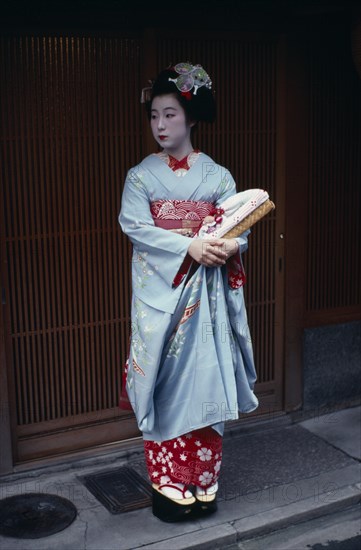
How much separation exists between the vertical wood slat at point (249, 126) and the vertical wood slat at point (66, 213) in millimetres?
568

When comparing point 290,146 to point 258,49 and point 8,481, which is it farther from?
point 8,481

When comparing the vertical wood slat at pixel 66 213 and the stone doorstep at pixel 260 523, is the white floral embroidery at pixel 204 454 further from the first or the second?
the vertical wood slat at pixel 66 213

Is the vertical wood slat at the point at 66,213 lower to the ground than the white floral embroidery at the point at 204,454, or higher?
higher

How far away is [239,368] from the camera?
5277mm

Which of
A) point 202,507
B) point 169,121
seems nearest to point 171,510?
point 202,507

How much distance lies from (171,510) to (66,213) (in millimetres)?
2218

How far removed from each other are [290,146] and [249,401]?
2273 millimetres

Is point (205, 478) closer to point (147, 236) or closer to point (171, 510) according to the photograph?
point (171, 510)

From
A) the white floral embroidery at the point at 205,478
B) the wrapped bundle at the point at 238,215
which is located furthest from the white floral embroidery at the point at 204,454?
the wrapped bundle at the point at 238,215

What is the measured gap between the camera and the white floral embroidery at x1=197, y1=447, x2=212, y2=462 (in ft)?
17.1

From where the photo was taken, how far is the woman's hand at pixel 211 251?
Answer: 15.8 ft

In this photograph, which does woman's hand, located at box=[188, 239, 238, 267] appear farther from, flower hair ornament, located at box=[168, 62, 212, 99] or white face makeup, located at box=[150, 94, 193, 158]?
flower hair ornament, located at box=[168, 62, 212, 99]

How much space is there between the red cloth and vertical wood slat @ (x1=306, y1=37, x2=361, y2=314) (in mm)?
2107

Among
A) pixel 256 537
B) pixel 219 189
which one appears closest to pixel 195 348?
pixel 219 189
